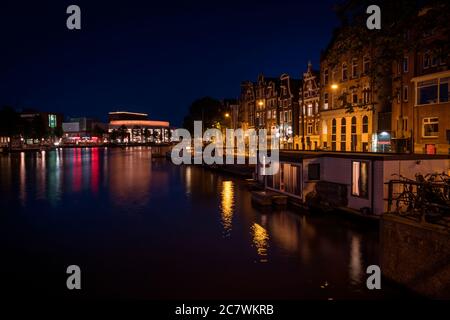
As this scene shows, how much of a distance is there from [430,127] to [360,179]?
2253 centimetres

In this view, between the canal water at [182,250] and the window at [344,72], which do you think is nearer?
the canal water at [182,250]

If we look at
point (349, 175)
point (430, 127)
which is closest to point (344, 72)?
point (430, 127)

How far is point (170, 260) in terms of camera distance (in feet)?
60.5

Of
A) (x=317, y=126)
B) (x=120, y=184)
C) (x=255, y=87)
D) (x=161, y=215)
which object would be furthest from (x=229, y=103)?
(x=161, y=215)

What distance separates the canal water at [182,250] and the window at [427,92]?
72.9 feet

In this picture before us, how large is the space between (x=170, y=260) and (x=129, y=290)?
3.90 metres

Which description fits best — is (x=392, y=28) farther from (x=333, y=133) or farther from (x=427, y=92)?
(x=333, y=133)

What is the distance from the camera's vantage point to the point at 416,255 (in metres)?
12.0

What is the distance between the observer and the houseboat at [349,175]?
2134cm

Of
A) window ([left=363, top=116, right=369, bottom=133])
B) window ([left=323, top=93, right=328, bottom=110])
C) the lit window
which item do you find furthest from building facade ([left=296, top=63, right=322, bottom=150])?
window ([left=363, top=116, right=369, bottom=133])

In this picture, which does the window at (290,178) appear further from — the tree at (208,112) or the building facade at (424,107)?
the tree at (208,112)

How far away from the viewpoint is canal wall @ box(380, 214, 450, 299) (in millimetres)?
11156

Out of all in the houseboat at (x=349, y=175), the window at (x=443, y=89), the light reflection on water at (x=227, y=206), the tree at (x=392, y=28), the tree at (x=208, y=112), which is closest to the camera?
the tree at (x=392, y=28)

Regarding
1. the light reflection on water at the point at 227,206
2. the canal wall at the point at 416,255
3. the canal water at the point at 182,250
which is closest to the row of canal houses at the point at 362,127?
the canal water at the point at 182,250
